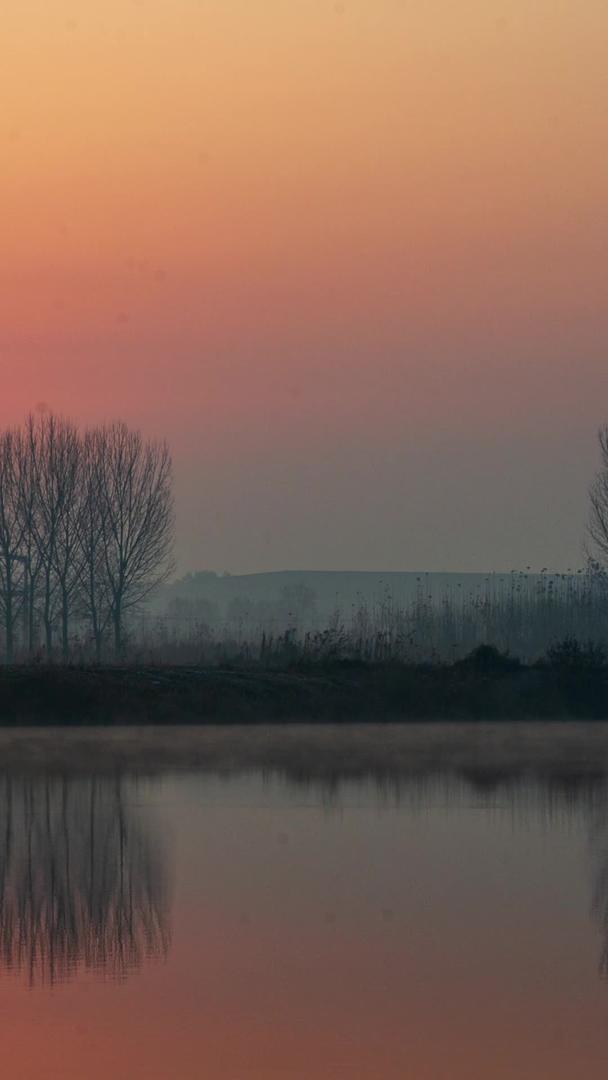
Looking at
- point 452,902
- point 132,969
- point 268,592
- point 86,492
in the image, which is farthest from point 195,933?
point 268,592

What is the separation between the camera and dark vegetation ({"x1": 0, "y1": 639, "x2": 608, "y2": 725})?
31.2 m

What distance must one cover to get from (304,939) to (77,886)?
2740 millimetres

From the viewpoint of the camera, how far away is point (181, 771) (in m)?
22.7

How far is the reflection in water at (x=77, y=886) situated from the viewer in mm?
10703

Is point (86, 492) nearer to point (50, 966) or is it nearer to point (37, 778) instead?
point (37, 778)

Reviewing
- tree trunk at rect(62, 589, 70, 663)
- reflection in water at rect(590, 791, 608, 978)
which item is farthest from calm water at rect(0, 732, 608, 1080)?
tree trunk at rect(62, 589, 70, 663)

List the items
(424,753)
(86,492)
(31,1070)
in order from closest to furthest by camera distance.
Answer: (31,1070)
(424,753)
(86,492)

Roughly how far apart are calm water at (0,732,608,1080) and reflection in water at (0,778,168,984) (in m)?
0.03

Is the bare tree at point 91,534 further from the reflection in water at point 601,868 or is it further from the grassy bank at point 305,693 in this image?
the reflection in water at point 601,868

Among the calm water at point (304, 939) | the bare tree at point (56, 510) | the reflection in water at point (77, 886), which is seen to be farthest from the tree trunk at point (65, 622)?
the calm water at point (304, 939)

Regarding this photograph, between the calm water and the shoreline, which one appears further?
the shoreline

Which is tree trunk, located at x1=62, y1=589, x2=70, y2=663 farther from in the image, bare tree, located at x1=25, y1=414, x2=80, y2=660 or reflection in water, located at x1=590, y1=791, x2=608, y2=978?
reflection in water, located at x1=590, y1=791, x2=608, y2=978

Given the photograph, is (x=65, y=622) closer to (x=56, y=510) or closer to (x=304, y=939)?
(x=56, y=510)

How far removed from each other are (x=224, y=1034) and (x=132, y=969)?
1605mm
